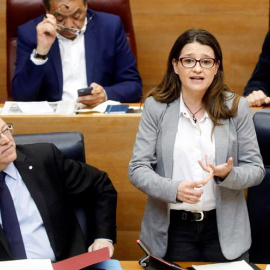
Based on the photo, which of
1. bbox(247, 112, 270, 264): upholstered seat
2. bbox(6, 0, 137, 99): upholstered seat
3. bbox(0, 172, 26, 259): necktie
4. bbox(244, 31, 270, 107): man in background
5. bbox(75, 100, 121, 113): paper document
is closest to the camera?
bbox(0, 172, 26, 259): necktie

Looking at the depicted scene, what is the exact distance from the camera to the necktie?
1.41m

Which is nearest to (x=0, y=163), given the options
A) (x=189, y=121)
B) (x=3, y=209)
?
(x=3, y=209)

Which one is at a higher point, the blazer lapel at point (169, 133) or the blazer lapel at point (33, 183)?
the blazer lapel at point (169, 133)

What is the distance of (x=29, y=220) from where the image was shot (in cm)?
146

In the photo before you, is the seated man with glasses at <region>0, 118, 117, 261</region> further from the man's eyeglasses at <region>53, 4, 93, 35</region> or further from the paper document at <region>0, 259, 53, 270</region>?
the man's eyeglasses at <region>53, 4, 93, 35</region>

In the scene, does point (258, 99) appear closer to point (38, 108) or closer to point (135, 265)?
point (38, 108)

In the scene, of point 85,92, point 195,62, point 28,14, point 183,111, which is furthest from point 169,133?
point 28,14

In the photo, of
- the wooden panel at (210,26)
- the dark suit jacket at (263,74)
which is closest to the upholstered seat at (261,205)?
the dark suit jacket at (263,74)

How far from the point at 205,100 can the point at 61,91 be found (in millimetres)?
1032

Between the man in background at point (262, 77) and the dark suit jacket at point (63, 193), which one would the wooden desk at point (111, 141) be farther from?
the man in background at point (262, 77)

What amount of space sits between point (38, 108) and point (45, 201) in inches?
24.5

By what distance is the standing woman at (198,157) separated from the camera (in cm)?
143

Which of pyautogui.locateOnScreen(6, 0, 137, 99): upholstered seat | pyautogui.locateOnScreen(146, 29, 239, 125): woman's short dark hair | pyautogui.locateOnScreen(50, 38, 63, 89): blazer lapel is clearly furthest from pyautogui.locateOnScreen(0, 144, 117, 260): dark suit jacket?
pyautogui.locateOnScreen(6, 0, 137, 99): upholstered seat

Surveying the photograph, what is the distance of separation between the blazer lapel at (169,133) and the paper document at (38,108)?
0.59 metres
